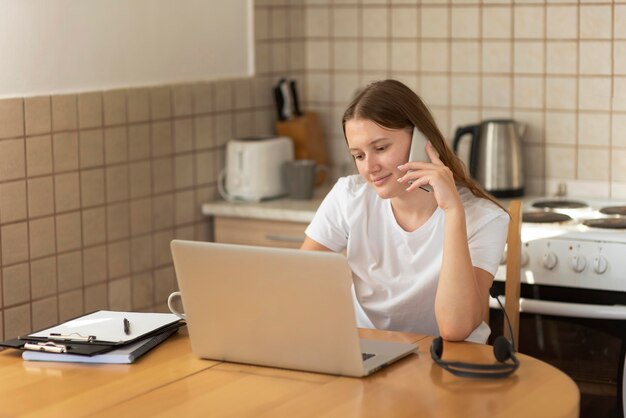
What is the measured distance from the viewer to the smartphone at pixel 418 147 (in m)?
2.27

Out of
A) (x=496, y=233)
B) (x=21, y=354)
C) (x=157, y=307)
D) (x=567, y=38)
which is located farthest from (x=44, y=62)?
(x=567, y=38)

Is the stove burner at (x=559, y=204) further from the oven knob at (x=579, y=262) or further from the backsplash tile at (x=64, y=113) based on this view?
the backsplash tile at (x=64, y=113)

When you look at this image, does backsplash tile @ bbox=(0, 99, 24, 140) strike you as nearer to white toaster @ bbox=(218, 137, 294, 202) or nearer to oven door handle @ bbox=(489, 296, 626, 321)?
white toaster @ bbox=(218, 137, 294, 202)

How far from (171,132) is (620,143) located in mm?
1425

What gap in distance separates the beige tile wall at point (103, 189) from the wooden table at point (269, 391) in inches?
40.1

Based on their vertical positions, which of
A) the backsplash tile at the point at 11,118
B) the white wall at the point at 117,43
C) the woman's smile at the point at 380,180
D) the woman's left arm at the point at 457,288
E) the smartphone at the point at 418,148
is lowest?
the woman's left arm at the point at 457,288

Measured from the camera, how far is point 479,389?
5.75 feet

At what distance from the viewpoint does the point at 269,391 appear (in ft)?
5.82

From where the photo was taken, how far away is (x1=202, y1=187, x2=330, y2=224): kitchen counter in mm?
3391

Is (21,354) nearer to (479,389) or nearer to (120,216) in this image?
(479,389)

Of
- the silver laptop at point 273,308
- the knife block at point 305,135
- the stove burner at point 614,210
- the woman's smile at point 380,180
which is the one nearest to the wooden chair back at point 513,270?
the woman's smile at point 380,180

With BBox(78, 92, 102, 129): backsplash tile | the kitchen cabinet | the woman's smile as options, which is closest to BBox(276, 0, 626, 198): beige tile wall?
the kitchen cabinet

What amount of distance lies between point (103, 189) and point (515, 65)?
1401 mm

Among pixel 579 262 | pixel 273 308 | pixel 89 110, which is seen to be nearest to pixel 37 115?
pixel 89 110
